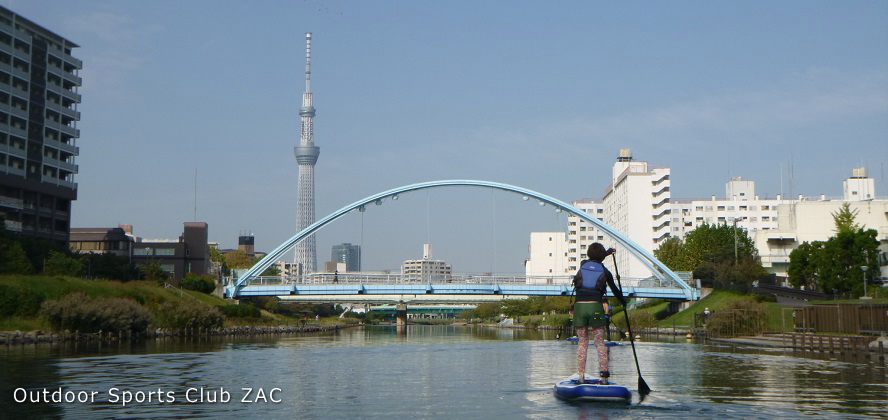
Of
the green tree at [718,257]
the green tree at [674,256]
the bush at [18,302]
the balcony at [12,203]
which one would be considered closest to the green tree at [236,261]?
the balcony at [12,203]

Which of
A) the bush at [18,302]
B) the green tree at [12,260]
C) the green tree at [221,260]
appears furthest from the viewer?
the green tree at [221,260]

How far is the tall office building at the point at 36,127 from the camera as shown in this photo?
106 metres

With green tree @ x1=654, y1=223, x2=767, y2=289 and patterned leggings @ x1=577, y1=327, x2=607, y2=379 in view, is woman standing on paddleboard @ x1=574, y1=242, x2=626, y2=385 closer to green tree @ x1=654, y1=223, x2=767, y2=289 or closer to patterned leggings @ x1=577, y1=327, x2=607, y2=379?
patterned leggings @ x1=577, y1=327, x2=607, y2=379

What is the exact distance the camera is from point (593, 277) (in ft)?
67.2

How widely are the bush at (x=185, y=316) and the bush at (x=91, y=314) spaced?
9517 mm

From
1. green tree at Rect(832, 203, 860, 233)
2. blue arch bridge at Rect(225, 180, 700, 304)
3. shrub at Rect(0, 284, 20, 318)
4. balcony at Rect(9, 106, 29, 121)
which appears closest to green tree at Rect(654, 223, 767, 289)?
blue arch bridge at Rect(225, 180, 700, 304)

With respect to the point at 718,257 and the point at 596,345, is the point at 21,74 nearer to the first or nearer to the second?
the point at 718,257

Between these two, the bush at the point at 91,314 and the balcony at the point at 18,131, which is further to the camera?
the balcony at the point at 18,131

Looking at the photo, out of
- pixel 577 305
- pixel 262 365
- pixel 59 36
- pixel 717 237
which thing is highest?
pixel 59 36

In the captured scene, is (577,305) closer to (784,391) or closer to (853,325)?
(784,391)

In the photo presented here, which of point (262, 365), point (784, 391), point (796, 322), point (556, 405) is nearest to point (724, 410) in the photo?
point (556, 405)

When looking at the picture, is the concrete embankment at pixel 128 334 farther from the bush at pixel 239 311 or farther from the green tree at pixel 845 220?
the green tree at pixel 845 220

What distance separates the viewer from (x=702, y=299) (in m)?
110

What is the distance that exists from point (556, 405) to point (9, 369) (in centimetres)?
2316
